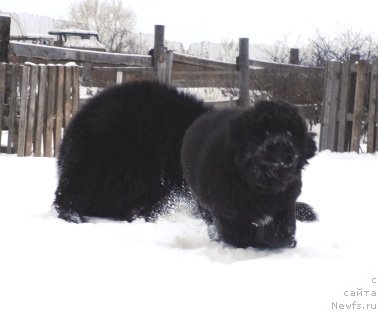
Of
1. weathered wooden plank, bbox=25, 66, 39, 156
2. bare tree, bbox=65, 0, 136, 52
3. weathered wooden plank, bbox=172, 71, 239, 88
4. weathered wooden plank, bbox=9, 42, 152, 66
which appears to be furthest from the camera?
bare tree, bbox=65, 0, 136, 52

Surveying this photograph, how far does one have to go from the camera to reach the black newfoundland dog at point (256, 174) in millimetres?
3883

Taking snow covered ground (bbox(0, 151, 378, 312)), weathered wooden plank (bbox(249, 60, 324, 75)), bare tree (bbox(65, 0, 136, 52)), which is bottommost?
snow covered ground (bbox(0, 151, 378, 312))

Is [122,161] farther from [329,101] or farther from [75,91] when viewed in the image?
[329,101]

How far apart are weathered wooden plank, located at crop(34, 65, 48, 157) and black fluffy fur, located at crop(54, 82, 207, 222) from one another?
372 centimetres

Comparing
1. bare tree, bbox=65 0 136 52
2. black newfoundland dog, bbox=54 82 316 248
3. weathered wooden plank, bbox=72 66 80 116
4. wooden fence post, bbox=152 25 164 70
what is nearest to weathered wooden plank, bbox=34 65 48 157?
weathered wooden plank, bbox=72 66 80 116

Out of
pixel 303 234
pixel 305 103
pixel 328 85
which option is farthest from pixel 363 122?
pixel 303 234

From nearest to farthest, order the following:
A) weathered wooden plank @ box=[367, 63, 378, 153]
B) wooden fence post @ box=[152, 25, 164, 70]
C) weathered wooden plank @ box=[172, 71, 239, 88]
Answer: weathered wooden plank @ box=[367, 63, 378, 153]
wooden fence post @ box=[152, 25, 164, 70]
weathered wooden plank @ box=[172, 71, 239, 88]

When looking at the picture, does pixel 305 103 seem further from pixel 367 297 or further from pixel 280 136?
pixel 367 297

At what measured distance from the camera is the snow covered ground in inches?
120

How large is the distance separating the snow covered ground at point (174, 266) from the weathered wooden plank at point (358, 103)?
14.6ft

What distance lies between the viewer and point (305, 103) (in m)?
13.1

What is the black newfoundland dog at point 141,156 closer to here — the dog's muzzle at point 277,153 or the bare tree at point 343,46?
the dog's muzzle at point 277,153

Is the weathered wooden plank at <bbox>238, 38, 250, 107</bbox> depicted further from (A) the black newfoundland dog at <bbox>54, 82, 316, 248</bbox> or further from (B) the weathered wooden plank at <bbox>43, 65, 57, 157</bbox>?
(A) the black newfoundland dog at <bbox>54, 82, 316, 248</bbox>

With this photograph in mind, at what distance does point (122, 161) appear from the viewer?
5.23 m
